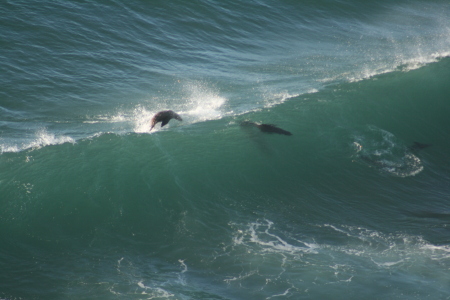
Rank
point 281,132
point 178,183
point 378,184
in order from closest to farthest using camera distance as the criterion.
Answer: point 178,183 < point 378,184 < point 281,132

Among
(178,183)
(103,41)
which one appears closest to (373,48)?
(103,41)

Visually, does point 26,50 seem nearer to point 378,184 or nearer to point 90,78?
point 90,78

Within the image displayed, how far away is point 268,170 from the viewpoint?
13.1m

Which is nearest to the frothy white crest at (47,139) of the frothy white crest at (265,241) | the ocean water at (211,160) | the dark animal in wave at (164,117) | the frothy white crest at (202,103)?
the ocean water at (211,160)

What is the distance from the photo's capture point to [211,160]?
13.2 m

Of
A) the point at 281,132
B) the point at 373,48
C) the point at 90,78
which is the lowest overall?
the point at 281,132

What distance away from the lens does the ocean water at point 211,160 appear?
8984 millimetres

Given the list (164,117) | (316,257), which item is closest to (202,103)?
(164,117)

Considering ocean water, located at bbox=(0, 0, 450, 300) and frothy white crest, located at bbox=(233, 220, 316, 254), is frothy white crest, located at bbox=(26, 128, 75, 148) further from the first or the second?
frothy white crest, located at bbox=(233, 220, 316, 254)

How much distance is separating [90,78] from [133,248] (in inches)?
381

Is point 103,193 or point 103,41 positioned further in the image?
point 103,41

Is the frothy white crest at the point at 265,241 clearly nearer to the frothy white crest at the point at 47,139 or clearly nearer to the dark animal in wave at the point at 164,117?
the dark animal in wave at the point at 164,117

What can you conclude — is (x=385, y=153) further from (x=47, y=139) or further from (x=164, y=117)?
(x=47, y=139)

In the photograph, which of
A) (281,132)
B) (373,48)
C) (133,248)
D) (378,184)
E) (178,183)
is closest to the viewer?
(133,248)
